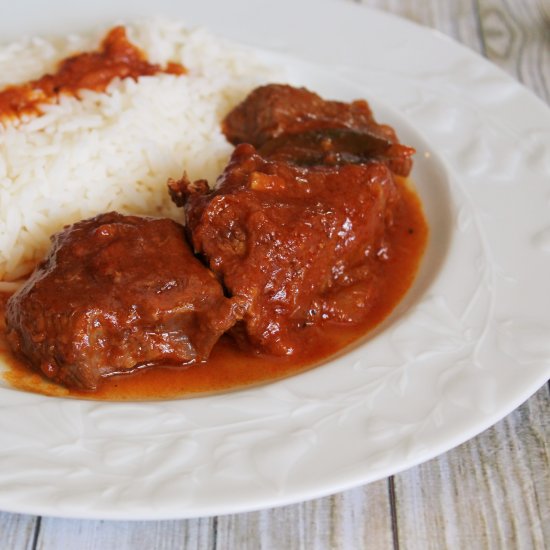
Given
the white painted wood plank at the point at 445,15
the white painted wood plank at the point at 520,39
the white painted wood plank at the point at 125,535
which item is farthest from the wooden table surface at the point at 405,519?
the white painted wood plank at the point at 445,15

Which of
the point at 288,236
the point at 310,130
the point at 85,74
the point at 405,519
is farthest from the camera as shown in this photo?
the point at 85,74

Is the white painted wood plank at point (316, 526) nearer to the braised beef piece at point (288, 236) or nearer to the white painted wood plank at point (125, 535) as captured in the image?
the white painted wood plank at point (125, 535)

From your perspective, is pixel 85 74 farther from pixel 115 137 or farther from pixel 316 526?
pixel 316 526

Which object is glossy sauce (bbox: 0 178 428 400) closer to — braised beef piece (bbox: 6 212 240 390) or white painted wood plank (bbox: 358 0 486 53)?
braised beef piece (bbox: 6 212 240 390)

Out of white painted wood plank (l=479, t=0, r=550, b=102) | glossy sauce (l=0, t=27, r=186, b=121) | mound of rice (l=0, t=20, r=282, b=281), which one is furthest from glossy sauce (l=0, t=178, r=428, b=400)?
white painted wood plank (l=479, t=0, r=550, b=102)

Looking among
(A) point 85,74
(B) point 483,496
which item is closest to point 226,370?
(B) point 483,496

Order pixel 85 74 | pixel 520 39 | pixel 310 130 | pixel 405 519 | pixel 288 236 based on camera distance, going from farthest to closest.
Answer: pixel 520 39, pixel 85 74, pixel 310 130, pixel 288 236, pixel 405 519

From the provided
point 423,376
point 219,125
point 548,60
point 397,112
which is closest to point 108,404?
point 423,376

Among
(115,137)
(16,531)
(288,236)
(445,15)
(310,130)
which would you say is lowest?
(16,531)
